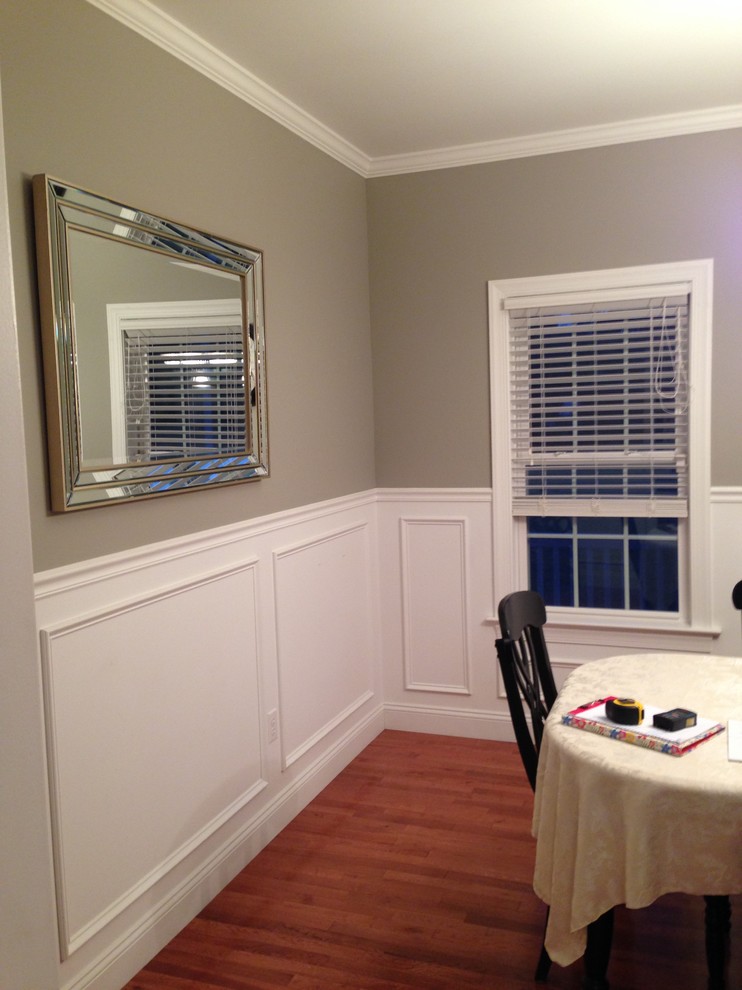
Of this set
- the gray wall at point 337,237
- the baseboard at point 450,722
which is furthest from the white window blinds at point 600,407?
the baseboard at point 450,722

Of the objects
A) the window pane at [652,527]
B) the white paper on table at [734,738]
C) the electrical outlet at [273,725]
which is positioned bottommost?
the electrical outlet at [273,725]

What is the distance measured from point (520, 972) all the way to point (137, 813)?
1.16 meters

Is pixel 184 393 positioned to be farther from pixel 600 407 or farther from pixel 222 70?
pixel 600 407

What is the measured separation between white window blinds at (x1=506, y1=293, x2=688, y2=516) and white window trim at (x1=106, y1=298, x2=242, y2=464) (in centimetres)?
169

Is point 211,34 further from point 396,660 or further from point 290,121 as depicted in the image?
point 396,660

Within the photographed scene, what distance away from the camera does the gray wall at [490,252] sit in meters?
3.63

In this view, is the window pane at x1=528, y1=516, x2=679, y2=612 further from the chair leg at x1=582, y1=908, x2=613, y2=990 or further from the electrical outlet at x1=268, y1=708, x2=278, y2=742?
the chair leg at x1=582, y1=908, x2=613, y2=990

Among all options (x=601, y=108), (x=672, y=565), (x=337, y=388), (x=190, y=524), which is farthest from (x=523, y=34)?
(x=672, y=565)

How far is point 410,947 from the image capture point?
254 centimetres

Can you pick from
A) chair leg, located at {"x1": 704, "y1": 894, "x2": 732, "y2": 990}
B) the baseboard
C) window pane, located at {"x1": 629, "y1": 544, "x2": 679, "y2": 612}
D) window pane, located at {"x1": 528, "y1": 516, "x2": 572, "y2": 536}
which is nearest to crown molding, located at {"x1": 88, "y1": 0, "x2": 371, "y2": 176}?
window pane, located at {"x1": 528, "y1": 516, "x2": 572, "y2": 536}

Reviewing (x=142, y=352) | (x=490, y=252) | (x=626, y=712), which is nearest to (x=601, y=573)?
(x=490, y=252)

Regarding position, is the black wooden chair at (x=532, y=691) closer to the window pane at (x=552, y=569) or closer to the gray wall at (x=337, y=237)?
the gray wall at (x=337, y=237)

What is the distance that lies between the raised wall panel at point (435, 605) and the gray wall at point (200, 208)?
0.42 metres

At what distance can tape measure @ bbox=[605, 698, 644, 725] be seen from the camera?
6.89 feet
